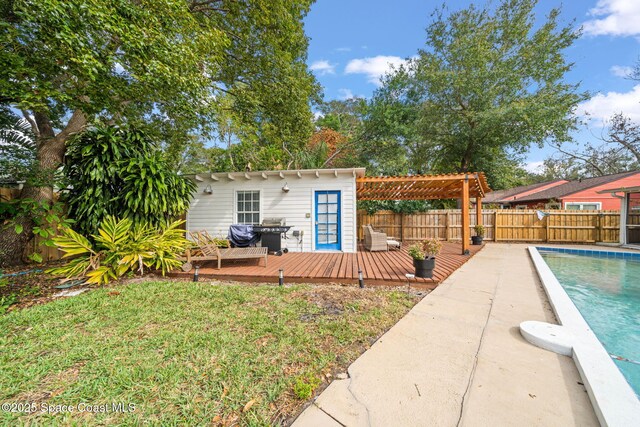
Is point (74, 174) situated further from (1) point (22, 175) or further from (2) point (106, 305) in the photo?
(2) point (106, 305)

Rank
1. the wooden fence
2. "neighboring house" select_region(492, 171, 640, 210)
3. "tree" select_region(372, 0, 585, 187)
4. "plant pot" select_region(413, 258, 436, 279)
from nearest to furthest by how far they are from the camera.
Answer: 1. "plant pot" select_region(413, 258, 436, 279)
2. the wooden fence
3. "tree" select_region(372, 0, 585, 187)
4. "neighboring house" select_region(492, 171, 640, 210)

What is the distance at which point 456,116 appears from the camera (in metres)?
14.9

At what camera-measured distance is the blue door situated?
24.9 ft

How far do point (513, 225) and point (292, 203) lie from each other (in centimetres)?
1045

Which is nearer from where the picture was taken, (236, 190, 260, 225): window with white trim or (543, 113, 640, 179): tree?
(236, 190, 260, 225): window with white trim

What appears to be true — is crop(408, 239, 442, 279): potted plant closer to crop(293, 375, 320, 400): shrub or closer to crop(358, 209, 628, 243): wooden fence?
crop(293, 375, 320, 400): shrub

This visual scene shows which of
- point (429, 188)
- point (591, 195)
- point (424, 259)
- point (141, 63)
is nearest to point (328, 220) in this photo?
point (424, 259)

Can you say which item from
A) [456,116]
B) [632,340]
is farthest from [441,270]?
[456,116]

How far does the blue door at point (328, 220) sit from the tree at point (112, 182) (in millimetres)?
4017

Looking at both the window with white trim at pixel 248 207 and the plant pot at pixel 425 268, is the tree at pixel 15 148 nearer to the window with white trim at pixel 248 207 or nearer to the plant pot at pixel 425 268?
the window with white trim at pixel 248 207

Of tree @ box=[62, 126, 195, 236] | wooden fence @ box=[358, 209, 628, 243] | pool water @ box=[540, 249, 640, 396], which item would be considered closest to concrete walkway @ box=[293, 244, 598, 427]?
pool water @ box=[540, 249, 640, 396]

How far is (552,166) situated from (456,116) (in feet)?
98.4

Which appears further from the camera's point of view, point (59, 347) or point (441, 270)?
point (441, 270)

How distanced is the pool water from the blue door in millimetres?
5295
